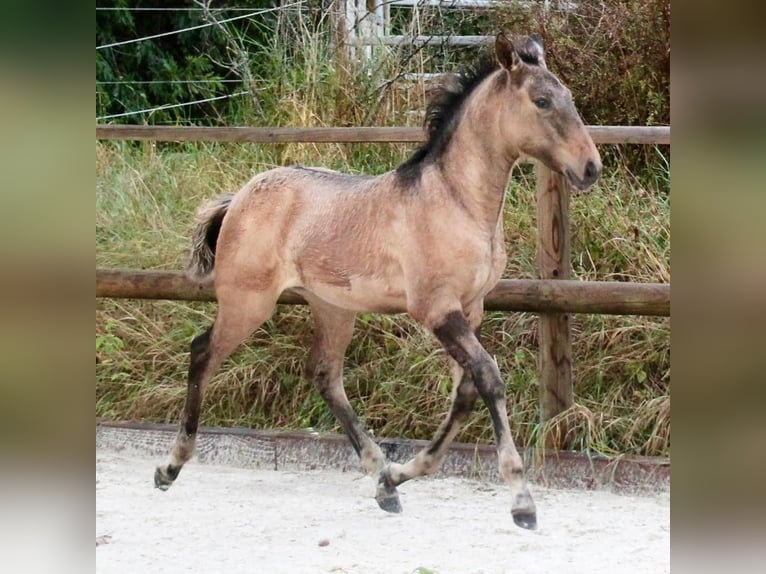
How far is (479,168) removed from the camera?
10.5 ft

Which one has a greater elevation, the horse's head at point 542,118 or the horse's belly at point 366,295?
the horse's head at point 542,118

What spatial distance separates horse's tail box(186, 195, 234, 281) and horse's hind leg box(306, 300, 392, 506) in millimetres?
421

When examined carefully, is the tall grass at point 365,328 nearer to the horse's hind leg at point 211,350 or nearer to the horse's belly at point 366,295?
the horse's hind leg at point 211,350

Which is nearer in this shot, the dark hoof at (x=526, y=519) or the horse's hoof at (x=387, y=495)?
the dark hoof at (x=526, y=519)

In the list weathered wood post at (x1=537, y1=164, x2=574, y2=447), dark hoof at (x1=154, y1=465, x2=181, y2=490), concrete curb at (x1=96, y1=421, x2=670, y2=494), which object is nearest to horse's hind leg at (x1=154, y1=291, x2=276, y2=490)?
dark hoof at (x1=154, y1=465, x2=181, y2=490)

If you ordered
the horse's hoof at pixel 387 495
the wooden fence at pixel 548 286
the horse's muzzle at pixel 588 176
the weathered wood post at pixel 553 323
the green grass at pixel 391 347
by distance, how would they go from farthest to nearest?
the green grass at pixel 391 347
the weathered wood post at pixel 553 323
the wooden fence at pixel 548 286
the horse's hoof at pixel 387 495
the horse's muzzle at pixel 588 176

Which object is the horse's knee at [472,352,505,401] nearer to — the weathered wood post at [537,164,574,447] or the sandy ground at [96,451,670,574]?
the sandy ground at [96,451,670,574]

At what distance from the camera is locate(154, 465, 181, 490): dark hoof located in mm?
3717

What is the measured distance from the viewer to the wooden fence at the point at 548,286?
3.75 meters

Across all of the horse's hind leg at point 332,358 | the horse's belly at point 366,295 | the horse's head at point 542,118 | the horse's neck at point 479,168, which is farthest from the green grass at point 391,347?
the horse's head at point 542,118

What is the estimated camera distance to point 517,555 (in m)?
3.22

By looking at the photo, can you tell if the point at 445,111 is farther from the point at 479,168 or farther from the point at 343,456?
the point at 343,456
